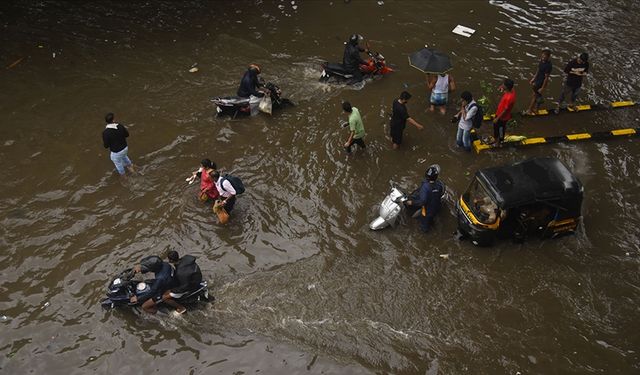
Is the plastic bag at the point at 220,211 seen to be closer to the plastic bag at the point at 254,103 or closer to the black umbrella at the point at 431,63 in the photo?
the plastic bag at the point at 254,103

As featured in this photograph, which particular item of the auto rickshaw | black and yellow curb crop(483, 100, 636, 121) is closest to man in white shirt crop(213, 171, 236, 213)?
the auto rickshaw

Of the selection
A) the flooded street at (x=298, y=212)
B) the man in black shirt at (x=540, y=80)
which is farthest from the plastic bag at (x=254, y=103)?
the man in black shirt at (x=540, y=80)

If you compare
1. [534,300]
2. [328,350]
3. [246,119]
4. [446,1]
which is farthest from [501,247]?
[446,1]

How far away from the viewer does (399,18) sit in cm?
1745

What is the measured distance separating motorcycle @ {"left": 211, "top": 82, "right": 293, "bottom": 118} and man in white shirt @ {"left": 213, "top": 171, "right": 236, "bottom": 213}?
11.8 ft

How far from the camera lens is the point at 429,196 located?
9.23m

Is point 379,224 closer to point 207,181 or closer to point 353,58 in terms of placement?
point 207,181

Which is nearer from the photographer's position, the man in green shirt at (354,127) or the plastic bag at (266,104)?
the man in green shirt at (354,127)

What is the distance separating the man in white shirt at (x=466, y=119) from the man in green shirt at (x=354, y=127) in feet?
7.75

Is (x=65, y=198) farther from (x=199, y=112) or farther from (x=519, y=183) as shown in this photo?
(x=519, y=183)

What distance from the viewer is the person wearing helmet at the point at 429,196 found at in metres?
9.25

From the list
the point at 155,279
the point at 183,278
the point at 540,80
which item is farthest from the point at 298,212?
the point at 540,80

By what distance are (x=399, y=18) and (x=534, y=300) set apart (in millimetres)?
12218

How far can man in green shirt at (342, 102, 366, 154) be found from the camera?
35.2ft
